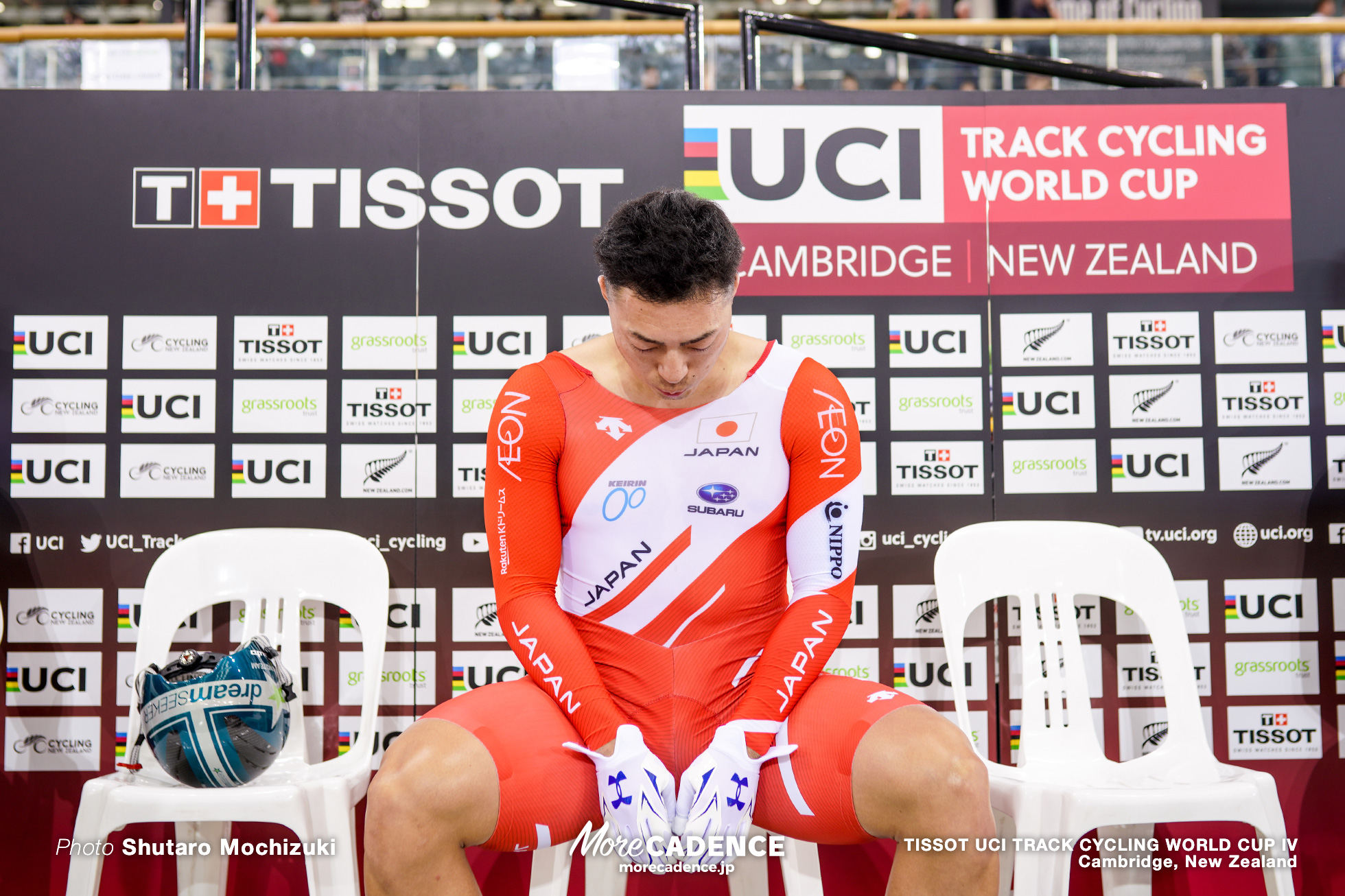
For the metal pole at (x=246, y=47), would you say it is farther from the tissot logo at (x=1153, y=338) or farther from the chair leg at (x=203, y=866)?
the tissot logo at (x=1153, y=338)

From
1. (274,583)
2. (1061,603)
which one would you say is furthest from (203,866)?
(1061,603)

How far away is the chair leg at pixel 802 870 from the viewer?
70.1 inches

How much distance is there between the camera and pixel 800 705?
1.48 m

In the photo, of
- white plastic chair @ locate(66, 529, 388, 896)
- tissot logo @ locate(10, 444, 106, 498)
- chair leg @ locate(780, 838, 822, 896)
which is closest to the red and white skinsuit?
chair leg @ locate(780, 838, 822, 896)

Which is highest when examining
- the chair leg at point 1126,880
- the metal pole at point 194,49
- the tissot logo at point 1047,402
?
the metal pole at point 194,49

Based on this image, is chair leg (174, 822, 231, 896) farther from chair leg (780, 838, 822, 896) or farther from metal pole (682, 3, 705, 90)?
metal pole (682, 3, 705, 90)

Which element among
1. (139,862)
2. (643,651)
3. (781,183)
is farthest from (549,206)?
(139,862)

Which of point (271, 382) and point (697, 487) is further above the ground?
point (271, 382)

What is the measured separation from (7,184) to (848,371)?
2322 mm

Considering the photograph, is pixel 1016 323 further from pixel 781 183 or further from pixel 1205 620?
pixel 1205 620

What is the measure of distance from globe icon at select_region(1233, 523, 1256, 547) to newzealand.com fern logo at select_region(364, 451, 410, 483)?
2.23 meters

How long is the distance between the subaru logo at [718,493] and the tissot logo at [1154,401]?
1.41 meters

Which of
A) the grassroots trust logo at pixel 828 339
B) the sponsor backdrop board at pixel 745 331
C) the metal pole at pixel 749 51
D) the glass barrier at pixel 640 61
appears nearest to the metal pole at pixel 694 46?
the metal pole at pixel 749 51

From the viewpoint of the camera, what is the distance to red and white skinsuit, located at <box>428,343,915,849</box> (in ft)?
5.06
